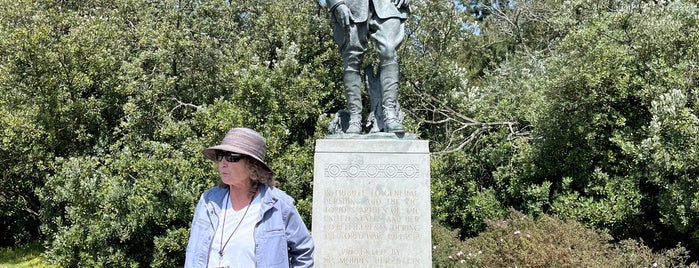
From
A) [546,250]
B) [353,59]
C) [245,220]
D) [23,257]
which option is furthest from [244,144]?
[23,257]

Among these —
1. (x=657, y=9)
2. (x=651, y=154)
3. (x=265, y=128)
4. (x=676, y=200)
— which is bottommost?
(x=676, y=200)

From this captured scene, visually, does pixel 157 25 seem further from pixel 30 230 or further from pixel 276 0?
pixel 30 230

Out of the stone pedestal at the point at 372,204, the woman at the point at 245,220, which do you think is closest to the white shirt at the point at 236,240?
the woman at the point at 245,220

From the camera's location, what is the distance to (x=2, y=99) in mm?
9359

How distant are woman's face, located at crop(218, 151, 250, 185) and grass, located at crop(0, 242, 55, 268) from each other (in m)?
8.34

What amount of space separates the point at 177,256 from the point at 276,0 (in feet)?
16.5

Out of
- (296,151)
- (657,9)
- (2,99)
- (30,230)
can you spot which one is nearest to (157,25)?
(2,99)

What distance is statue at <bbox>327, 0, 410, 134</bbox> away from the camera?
516cm

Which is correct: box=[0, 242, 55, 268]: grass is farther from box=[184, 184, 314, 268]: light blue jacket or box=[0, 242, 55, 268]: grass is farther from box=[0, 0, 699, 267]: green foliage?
box=[184, 184, 314, 268]: light blue jacket

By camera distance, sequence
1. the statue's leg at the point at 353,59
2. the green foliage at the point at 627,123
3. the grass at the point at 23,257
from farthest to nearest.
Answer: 1. the grass at the point at 23,257
2. the green foliage at the point at 627,123
3. the statue's leg at the point at 353,59

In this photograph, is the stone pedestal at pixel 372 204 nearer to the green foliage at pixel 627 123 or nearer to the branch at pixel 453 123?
the green foliage at pixel 627 123

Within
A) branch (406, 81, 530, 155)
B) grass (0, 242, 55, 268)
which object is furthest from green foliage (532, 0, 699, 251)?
grass (0, 242, 55, 268)

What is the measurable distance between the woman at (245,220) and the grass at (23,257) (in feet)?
27.1

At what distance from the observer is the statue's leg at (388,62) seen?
516 centimetres
